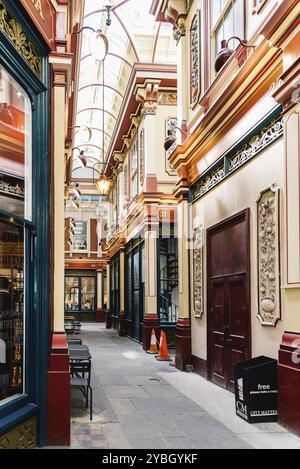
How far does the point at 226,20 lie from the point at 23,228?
642 cm

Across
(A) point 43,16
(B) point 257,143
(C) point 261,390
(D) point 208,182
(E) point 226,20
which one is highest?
(E) point 226,20

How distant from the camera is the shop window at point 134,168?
21.7m

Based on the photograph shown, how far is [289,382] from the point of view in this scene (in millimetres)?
7344

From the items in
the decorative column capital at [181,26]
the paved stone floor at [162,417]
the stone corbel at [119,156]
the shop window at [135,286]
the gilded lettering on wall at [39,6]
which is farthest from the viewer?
the stone corbel at [119,156]

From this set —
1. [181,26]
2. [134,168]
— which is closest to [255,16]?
[181,26]

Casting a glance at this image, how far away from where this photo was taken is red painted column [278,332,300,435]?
23.5 feet

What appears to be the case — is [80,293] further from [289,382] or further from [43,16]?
[43,16]

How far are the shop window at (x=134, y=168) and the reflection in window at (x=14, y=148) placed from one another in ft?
48.6

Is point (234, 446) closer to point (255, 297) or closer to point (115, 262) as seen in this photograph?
point (255, 297)

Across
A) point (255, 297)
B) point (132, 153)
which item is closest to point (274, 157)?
point (255, 297)

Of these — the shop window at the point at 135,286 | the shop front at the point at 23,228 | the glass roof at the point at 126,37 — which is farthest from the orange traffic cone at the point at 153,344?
the shop front at the point at 23,228

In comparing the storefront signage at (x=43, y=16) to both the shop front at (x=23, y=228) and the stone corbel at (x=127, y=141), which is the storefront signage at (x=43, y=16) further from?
the stone corbel at (x=127, y=141)

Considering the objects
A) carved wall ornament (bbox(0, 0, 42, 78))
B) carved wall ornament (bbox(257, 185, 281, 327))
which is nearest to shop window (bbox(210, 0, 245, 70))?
carved wall ornament (bbox(257, 185, 281, 327))

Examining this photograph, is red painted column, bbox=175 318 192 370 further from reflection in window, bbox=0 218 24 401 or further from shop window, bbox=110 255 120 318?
shop window, bbox=110 255 120 318
